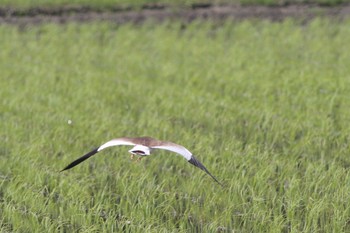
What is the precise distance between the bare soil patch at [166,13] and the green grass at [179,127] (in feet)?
2.49

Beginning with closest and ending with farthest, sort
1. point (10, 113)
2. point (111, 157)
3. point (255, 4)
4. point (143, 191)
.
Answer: point (143, 191) → point (111, 157) → point (10, 113) → point (255, 4)

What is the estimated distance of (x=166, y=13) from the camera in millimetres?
11406

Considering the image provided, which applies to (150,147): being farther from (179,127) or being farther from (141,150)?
(179,127)

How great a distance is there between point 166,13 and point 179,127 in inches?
216

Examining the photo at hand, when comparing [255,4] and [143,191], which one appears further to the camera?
[255,4]

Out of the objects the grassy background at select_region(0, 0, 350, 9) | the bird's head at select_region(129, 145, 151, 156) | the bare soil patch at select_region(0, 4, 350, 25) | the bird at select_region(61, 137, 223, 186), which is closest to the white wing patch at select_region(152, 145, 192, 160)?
the bird at select_region(61, 137, 223, 186)

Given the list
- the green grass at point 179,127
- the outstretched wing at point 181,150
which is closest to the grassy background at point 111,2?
the green grass at point 179,127

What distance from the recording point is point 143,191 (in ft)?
15.8

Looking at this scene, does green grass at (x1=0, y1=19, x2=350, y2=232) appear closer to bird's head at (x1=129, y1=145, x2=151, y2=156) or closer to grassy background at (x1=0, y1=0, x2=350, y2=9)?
bird's head at (x1=129, y1=145, x2=151, y2=156)

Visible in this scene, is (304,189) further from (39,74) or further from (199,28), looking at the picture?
(199,28)

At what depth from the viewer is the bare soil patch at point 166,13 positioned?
11078 millimetres

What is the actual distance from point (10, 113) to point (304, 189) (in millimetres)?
2882

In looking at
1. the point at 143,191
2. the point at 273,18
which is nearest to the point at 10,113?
the point at 143,191

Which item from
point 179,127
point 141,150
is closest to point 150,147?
point 141,150
